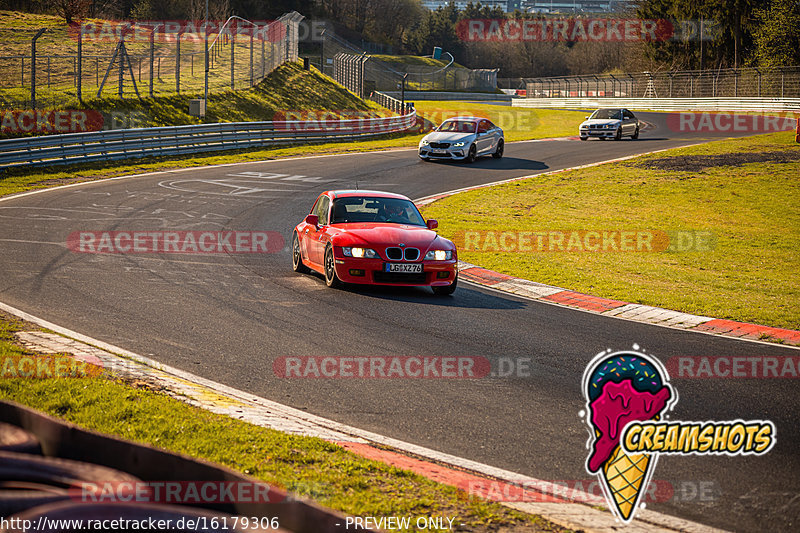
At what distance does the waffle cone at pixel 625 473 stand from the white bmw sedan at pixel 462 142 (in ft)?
87.6

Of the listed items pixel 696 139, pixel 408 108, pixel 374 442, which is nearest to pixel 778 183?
pixel 696 139

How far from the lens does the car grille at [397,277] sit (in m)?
11.9

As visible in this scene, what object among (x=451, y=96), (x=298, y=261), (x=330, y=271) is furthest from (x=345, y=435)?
(x=451, y=96)

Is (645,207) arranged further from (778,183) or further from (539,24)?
(539,24)

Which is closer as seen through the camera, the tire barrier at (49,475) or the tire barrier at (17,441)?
the tire barrier at (49,475)

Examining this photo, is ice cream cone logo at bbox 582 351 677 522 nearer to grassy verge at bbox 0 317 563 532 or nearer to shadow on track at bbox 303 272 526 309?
grassy verge at bbox 0 317 563 532

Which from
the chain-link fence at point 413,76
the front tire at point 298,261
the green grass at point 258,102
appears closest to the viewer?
the front tire at point 298,261

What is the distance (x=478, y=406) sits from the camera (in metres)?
7.05

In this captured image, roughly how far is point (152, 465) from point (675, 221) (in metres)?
18.6

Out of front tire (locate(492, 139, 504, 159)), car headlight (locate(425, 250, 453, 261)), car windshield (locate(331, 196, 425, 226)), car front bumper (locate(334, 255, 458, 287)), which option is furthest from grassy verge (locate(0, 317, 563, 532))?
front tire (locate(492, 139, 504, 159))

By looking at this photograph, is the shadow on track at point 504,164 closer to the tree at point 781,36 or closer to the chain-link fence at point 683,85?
the chain-link fence at point 683,85

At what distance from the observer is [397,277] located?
11930 mm

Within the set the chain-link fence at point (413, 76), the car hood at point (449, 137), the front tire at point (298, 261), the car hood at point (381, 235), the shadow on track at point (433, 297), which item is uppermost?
the chain-link fence at point (413, 76)

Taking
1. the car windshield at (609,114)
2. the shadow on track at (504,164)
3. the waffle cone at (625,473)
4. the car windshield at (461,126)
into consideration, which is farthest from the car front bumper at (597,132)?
the waffle cone at (625,473)
